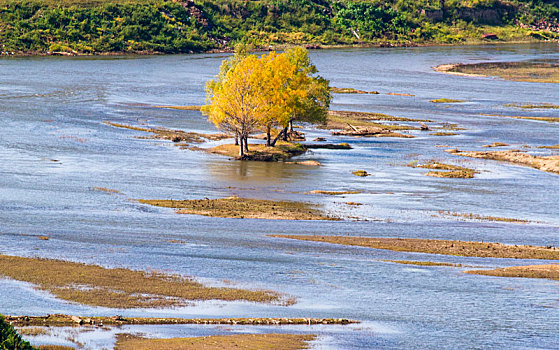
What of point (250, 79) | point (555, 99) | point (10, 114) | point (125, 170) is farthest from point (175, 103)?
point (555, 99)

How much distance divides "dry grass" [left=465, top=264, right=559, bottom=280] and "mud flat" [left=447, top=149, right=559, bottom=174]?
31.8 m

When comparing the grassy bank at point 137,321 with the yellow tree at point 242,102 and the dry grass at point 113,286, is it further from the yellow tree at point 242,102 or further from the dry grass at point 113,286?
the yellow tree at point 242,102

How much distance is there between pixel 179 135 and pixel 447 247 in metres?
47.2

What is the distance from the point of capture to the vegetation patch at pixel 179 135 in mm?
82606

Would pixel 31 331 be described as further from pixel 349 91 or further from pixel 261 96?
pixel 349 91

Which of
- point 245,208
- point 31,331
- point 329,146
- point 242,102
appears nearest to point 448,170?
point 329,146

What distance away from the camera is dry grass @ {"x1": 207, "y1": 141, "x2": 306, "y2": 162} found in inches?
2906

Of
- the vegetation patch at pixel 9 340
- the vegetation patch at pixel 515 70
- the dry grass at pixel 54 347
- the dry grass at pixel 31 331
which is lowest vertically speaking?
the dry grass at pixel 31 331

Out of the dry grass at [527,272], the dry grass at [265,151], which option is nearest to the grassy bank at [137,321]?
the dry grass at [527,272]

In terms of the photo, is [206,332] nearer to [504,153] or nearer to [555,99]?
[504,153]

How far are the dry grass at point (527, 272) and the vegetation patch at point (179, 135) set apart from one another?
153 feet

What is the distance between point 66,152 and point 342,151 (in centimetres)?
2897

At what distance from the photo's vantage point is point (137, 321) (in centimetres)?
3005

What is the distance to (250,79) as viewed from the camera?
74.2 m
